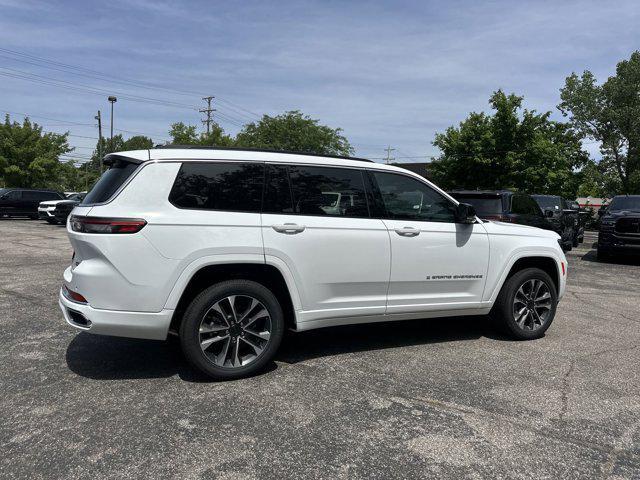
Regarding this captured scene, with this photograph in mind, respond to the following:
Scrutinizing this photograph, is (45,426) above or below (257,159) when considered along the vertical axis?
below

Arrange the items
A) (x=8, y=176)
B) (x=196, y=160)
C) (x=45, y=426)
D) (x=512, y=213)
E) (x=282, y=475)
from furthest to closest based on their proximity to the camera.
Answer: (x=8, y=176)
(x=512, y=213)
(x=196, y=160)
(x=45, y=426)
(x=282, y=475)

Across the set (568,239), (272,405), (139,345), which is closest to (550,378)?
(272,405)

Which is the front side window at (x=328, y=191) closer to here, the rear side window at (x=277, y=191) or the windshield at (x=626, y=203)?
the rear side window at (x=277, y=191)

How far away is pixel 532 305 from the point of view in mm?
5277

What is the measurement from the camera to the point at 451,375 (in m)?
4.18

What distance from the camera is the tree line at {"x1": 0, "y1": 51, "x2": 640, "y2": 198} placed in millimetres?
28312

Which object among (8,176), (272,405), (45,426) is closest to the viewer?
(45,426)

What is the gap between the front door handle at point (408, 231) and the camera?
4473mm

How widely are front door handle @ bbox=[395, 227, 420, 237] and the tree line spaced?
16.6 metres

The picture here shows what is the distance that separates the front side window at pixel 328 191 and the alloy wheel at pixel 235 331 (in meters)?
0.87

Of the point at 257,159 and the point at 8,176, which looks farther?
the point at 8,176

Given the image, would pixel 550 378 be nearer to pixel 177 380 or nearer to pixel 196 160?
pixel 177 380

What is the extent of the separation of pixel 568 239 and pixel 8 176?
37.4 metres

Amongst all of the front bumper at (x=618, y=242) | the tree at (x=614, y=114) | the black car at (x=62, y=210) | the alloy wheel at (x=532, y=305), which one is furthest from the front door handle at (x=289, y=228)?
the tree at (x=614, y=114)
